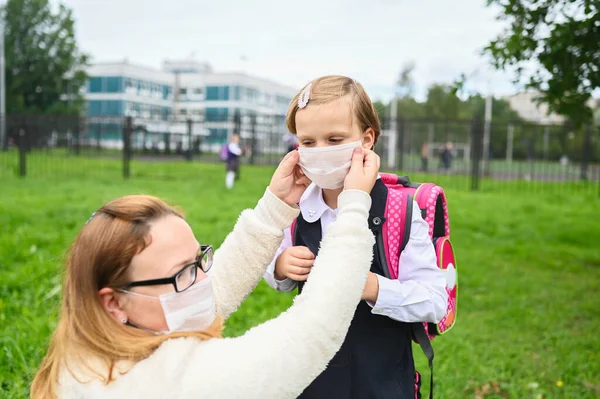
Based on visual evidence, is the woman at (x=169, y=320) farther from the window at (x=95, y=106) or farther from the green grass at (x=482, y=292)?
the window at (x=95, y=106)

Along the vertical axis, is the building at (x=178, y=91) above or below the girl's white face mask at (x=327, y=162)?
above

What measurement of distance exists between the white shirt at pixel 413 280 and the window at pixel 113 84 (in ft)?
224

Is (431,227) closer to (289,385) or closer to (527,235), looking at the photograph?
(289,385)

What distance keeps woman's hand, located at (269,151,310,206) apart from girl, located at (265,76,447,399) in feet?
0.11

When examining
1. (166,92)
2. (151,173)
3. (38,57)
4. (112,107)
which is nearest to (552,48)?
(151,173)

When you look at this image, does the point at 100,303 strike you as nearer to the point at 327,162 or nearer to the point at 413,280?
the point at 327,162

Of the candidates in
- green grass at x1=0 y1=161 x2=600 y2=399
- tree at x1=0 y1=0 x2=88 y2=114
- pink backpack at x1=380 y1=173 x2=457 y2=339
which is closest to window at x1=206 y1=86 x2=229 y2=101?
tree at x1=0 y1=0 x2=88 y2=114

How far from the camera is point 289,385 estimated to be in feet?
4.34

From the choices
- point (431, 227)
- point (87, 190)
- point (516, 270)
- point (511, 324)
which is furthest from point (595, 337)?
point (87, 190)

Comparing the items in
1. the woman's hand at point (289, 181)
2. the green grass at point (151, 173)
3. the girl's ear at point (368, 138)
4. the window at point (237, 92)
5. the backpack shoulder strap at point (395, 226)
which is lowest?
the green grass at point (151, 173)

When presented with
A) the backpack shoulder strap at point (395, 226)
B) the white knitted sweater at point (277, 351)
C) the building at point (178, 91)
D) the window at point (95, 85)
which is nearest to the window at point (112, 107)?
the building at point (178, 91)

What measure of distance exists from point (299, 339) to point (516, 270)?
6131mm

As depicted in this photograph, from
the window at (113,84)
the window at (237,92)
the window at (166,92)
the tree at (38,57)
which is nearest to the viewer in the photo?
the tree at (38,57)

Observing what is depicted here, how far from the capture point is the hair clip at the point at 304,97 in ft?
5.95
